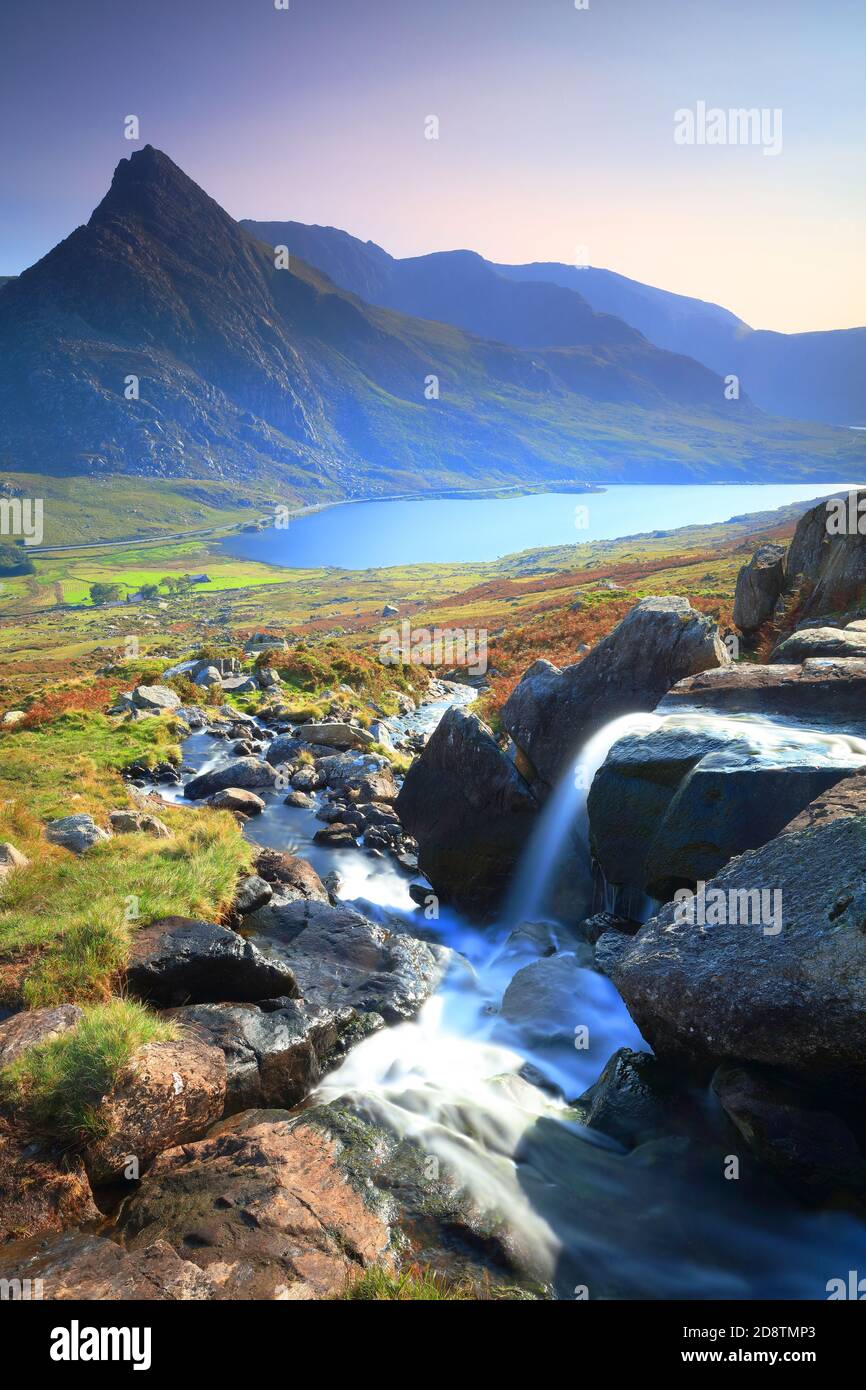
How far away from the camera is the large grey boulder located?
19406 millimetres

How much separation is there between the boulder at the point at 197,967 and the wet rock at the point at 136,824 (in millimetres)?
5316

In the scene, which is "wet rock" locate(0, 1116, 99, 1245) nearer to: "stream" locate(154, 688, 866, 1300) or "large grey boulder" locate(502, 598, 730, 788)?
"stream" locate(154, 688, 866, 1300)

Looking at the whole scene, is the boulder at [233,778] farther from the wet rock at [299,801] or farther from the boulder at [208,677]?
the boulder at [208,677]

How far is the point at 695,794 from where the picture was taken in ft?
40.4

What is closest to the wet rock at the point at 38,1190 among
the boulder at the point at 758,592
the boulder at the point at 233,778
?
the boulder at the point at 233,778

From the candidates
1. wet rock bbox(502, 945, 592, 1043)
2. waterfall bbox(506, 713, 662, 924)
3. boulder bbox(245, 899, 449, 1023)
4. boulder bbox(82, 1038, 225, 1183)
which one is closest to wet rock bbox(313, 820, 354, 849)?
boulder bbox(245, 899, 449, 1023)

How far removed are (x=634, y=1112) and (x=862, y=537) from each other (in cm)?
1826

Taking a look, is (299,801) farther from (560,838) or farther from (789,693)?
(789,693)

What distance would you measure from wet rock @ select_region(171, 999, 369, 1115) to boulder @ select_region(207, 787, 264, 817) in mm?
12094

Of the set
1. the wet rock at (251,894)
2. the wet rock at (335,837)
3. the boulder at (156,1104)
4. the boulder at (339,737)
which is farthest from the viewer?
the boulder at (339,737)

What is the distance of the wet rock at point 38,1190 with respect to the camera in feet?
24.2

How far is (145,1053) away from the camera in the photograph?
9234 mm
